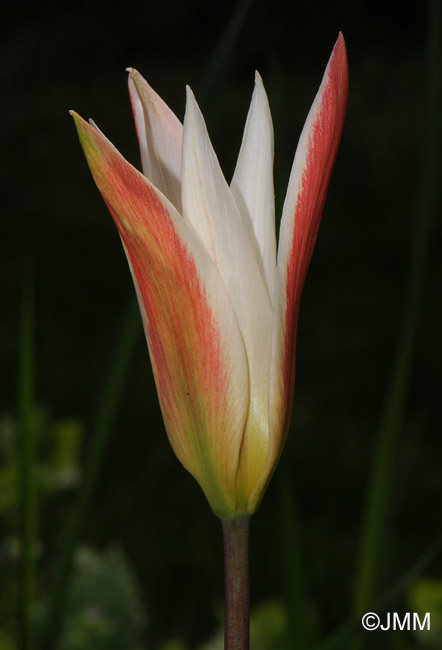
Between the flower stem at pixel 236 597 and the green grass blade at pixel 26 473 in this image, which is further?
the green grass blade at pixel 26 473

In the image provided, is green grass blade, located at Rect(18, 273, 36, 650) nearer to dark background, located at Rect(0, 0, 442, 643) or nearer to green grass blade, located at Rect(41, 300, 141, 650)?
green grass blade, located at Rect(41, 300, 141, 650)

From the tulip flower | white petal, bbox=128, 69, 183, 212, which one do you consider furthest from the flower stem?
white petal, bbox=128, 69, 183, 212

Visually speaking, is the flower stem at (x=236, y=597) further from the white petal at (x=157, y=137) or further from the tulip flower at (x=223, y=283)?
the white petal at (x=157, y=137)

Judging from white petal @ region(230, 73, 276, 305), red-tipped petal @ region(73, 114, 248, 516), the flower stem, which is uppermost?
white petal @ region(230, 73, 276, 305)

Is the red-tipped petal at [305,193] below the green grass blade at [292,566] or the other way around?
the other way around

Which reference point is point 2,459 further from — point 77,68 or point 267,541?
point 77,68

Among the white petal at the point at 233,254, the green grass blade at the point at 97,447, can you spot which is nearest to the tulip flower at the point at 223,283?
the white petal at the point at 233,254
